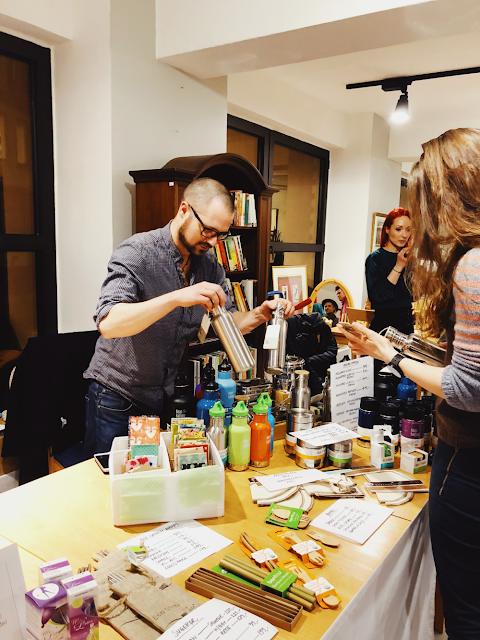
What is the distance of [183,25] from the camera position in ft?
8.93

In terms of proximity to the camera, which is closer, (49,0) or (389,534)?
(389,534)

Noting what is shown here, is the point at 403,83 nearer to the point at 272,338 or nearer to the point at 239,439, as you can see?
the point at 272,338

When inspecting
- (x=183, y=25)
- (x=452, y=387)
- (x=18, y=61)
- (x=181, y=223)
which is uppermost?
(x=183, y=25)

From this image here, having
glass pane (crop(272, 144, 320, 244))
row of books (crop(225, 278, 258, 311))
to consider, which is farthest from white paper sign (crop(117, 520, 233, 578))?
glass pane (crop(272, 144, 320, 244))

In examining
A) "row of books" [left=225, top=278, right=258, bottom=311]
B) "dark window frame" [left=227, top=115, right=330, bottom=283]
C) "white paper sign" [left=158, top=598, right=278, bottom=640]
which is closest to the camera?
"white paper sign" [left=158, top=598, right=278, bottom=640]

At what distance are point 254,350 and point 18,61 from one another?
2226 millimetres

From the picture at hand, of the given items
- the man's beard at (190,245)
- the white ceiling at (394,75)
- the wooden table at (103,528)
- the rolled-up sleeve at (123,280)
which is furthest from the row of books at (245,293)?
the wooden table at (103,528)

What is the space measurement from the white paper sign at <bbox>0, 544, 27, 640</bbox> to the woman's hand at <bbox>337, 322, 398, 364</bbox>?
3.39ft

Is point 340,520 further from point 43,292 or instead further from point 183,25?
point 183,25

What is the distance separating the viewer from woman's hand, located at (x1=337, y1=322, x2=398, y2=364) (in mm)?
1421

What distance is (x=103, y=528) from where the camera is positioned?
1.24 m

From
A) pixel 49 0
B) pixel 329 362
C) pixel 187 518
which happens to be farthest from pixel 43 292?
pixel 187 518

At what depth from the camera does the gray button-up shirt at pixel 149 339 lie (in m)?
1.82

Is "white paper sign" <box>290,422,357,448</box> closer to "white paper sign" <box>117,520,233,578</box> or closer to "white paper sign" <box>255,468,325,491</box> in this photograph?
"white paper sign" <box>255,468,325,491</box>
